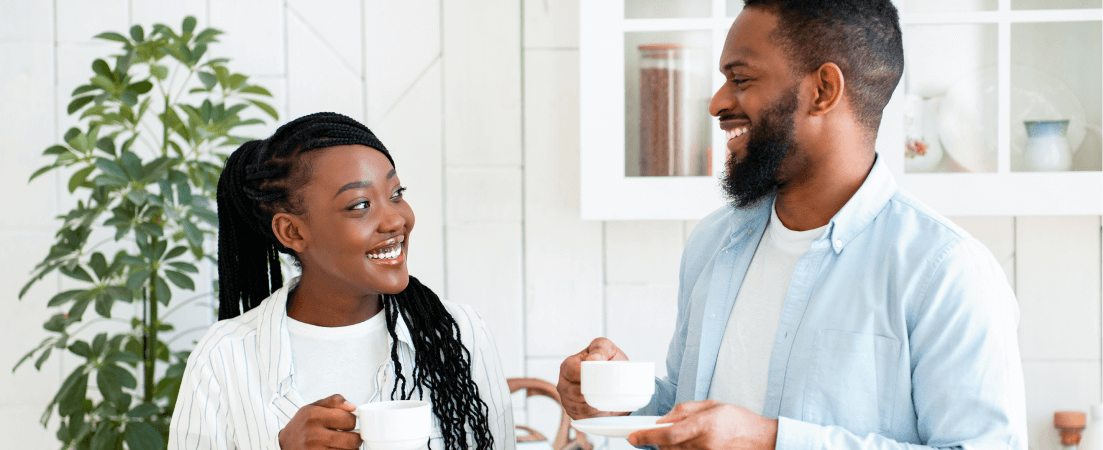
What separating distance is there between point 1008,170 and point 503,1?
137cm

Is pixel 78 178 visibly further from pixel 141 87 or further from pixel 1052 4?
pixel 1052 4

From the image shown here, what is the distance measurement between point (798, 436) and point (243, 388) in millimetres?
884

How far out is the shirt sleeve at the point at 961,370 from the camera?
0.94m

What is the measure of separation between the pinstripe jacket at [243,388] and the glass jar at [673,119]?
2.82 ft

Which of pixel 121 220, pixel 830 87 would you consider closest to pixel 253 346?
pixel 121 220

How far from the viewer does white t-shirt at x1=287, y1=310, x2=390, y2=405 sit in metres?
1.33

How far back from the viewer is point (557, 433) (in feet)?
7.27

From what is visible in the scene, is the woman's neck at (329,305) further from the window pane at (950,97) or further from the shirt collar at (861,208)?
the window pane at (950,97)

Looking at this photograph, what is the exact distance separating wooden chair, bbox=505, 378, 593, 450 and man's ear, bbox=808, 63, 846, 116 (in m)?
1.23

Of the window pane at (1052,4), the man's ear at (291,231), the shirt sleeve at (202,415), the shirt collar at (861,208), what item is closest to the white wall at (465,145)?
the window pane at (1052,4)

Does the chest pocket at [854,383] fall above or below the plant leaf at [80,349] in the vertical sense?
above

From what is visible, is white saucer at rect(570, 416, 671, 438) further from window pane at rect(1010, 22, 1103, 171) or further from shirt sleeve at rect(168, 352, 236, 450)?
window pane at rect(1010, 22, 1103, 171)

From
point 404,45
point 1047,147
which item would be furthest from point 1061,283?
point 404,45

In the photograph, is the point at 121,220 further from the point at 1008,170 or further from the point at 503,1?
the point at 1008,170
